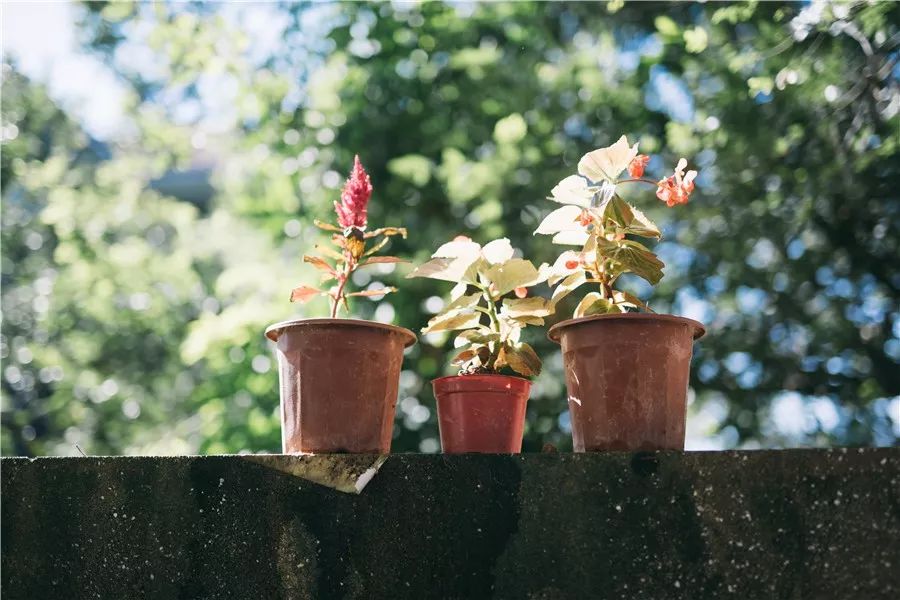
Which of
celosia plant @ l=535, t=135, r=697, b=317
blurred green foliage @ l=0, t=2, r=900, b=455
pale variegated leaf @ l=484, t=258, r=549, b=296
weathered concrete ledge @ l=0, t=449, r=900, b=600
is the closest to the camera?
weathered concrete ledge @ l=0, t=449, r=900, b=600

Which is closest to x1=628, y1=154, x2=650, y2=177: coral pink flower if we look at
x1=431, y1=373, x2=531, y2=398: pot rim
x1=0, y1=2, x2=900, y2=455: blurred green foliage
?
x1=431, y1=373, x2=531, y2=398: pot rim

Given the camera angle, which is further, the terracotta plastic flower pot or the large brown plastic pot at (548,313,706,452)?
the terracotta plastic flower pot

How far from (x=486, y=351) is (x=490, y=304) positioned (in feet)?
0.33

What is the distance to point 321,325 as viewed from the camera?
1.44m

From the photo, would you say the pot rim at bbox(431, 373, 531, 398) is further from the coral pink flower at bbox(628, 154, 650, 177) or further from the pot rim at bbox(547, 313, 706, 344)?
the coral pink flower at bbox(628, 154, 650, 177)

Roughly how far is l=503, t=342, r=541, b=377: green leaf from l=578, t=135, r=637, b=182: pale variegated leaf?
0.36 m

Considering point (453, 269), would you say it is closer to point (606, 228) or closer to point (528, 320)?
point (528, 320)

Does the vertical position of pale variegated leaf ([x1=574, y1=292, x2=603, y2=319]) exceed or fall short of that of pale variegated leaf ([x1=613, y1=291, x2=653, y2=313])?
it falls short

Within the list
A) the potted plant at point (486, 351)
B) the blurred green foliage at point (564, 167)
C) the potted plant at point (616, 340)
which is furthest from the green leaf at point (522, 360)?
the blurred green foliage at point (564, 167)

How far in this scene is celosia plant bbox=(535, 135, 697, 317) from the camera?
150 cm

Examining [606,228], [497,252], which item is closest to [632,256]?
[606,228]

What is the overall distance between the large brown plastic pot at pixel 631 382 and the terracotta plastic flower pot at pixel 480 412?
0.63 feet

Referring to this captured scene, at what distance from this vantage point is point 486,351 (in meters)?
1.67

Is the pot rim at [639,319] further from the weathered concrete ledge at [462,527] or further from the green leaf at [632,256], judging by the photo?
the weathered concrete ledge at [462,527]
